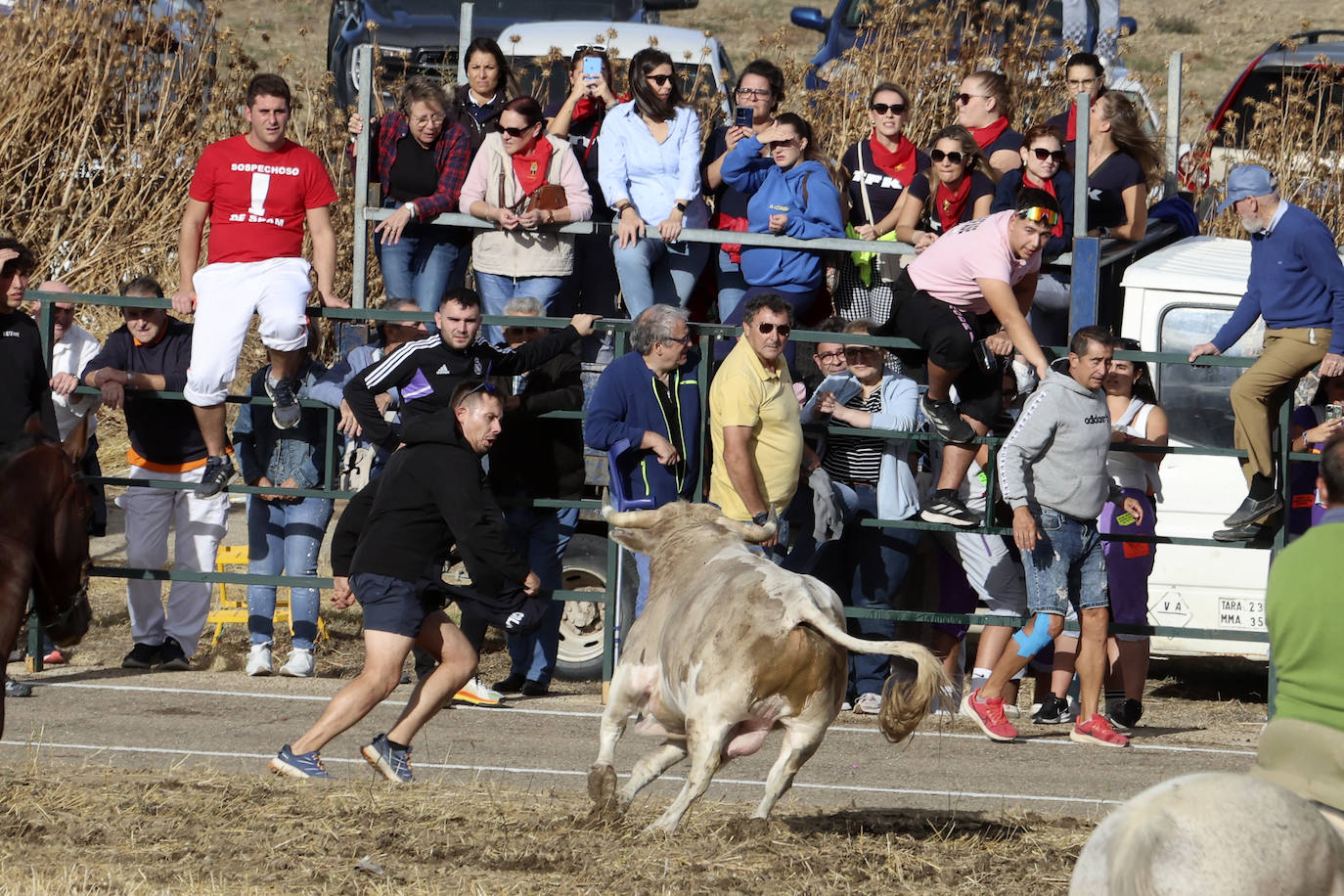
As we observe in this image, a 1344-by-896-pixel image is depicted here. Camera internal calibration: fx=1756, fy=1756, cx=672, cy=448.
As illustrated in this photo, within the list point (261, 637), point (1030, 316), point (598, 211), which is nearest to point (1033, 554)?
point (1030, 316)

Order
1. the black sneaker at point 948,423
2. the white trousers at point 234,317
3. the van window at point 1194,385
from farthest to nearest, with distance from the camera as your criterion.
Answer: the van window at point 1194,385 < the white trousers at point 234,317 < the black sneaker at point 948,423

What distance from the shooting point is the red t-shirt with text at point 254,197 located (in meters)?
9.44

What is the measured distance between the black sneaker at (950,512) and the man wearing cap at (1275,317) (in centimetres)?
131

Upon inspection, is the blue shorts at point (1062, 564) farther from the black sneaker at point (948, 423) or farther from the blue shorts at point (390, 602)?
the blue shorts at point (390, 602)

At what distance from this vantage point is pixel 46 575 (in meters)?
6.65

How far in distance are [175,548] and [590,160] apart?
3303mm

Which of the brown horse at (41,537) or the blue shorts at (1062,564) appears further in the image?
the blue shorts at (1062,564)

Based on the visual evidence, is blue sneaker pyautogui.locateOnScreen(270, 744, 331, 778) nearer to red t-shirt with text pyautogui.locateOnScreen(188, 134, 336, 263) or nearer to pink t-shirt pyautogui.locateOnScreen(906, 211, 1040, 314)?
red t-shirt with text pyautogui.locateOnScreen(188, 134, 336, 263)

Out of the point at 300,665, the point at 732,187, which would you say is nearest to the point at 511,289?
the point at 732,187

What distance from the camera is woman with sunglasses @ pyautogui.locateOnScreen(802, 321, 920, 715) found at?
9258 mm

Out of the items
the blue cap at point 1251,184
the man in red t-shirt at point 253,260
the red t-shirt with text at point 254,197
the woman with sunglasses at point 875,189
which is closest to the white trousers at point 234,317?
the man in red t-shirt at point 253,260

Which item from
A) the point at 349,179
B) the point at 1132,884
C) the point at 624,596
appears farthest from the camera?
the point at 349,179

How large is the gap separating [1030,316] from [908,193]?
3.58 feet

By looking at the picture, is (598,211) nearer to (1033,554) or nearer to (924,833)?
(1033,554)
